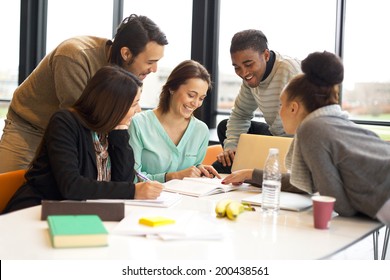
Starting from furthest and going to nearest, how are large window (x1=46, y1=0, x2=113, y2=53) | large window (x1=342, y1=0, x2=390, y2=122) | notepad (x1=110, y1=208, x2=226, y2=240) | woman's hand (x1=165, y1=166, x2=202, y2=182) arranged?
large window (x1=46, y1=0, x2=113, y2=53)
large window (x1=342, y1=0, x2=390, y2=122)
woman's hand (x1=165, y1=166, x2=202, y2=182)
notepad (x1=110, y1=208, x2=226, y2=240)

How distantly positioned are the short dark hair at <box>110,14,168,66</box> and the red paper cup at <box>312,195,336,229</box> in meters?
1.29

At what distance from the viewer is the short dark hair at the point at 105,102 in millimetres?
2182

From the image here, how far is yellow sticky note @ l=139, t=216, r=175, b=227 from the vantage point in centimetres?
156

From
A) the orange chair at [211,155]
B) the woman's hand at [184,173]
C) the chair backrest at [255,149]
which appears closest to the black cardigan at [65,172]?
the woman's hand at [184,173]

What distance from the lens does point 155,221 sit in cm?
157

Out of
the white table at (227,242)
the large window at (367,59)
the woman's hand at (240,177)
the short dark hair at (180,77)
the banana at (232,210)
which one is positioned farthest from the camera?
the large window at (367,59)

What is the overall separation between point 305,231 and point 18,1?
5.15 metres

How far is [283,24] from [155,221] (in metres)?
3.11

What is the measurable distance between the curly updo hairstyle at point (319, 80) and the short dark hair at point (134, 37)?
36.6 inches

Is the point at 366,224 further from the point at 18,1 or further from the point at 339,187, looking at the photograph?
the point at 18,1

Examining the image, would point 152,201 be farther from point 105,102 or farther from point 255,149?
point 255,149

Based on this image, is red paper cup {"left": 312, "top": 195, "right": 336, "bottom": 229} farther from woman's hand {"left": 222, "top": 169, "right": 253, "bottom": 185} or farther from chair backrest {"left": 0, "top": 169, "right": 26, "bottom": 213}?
chair backrest {"left": 0, "top": 169, "right": 26, "bottom": 213}

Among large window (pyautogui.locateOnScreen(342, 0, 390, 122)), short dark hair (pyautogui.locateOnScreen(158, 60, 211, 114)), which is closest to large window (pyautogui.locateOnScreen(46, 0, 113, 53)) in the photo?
large window (pyautogui.locateOnScreen(342, 0, 390, 122))

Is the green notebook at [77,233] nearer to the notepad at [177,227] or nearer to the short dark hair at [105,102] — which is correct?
the notepad at [177,227]
